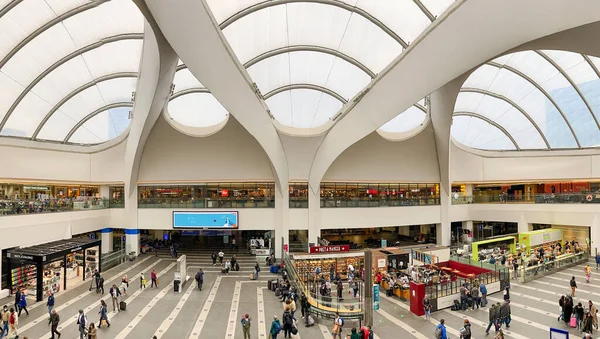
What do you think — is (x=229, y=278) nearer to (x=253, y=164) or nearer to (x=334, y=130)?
(x=253, y=164)

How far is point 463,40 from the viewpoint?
9742 mm

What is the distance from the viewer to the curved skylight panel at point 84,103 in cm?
2416

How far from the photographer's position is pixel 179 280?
17719mm

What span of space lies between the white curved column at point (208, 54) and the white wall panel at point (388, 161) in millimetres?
11102

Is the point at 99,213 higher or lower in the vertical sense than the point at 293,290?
higher

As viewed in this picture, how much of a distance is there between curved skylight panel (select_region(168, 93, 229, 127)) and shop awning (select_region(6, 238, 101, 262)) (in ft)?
39.4

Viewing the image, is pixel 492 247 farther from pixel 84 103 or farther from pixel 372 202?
pixel 84 103

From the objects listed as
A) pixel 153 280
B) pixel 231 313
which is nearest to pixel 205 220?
pixel 153 280

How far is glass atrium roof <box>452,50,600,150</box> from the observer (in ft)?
78.5

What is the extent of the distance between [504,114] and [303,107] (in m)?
18.1

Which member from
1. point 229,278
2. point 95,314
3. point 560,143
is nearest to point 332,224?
point 229,278

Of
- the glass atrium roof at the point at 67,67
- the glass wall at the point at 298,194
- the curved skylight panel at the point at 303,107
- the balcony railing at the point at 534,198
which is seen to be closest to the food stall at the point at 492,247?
the balcony railing at the point at 534,198

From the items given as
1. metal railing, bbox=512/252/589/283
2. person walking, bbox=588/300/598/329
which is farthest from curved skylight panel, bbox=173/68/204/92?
metal railing, bbox=512/252/589/283

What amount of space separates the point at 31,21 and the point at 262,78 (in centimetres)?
1296
